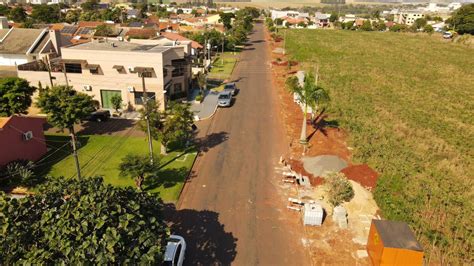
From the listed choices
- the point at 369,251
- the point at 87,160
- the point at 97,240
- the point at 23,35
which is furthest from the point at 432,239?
the point at 23,35

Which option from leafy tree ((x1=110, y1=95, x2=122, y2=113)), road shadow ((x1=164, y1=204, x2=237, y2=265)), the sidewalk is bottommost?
road shadow ((x1=164, y1=204, x2=237, y2=265))

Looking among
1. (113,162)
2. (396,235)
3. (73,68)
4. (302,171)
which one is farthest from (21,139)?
(396,235)

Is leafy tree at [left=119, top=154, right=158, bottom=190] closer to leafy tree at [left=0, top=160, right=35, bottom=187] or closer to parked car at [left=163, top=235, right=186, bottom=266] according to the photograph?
parked car at [left=163, top=235, right=186, bottom=266]

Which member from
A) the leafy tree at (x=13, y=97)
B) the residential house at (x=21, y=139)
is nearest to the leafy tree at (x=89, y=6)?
the leafy tree at (x=13, y=97)

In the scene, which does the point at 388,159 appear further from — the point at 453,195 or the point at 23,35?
the point at 23,35

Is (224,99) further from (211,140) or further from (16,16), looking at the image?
(16,16)

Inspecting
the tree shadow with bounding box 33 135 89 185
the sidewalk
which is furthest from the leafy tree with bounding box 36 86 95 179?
the sidewalk

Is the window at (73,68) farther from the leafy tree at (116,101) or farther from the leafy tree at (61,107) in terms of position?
the leafy tree at (61,107)
